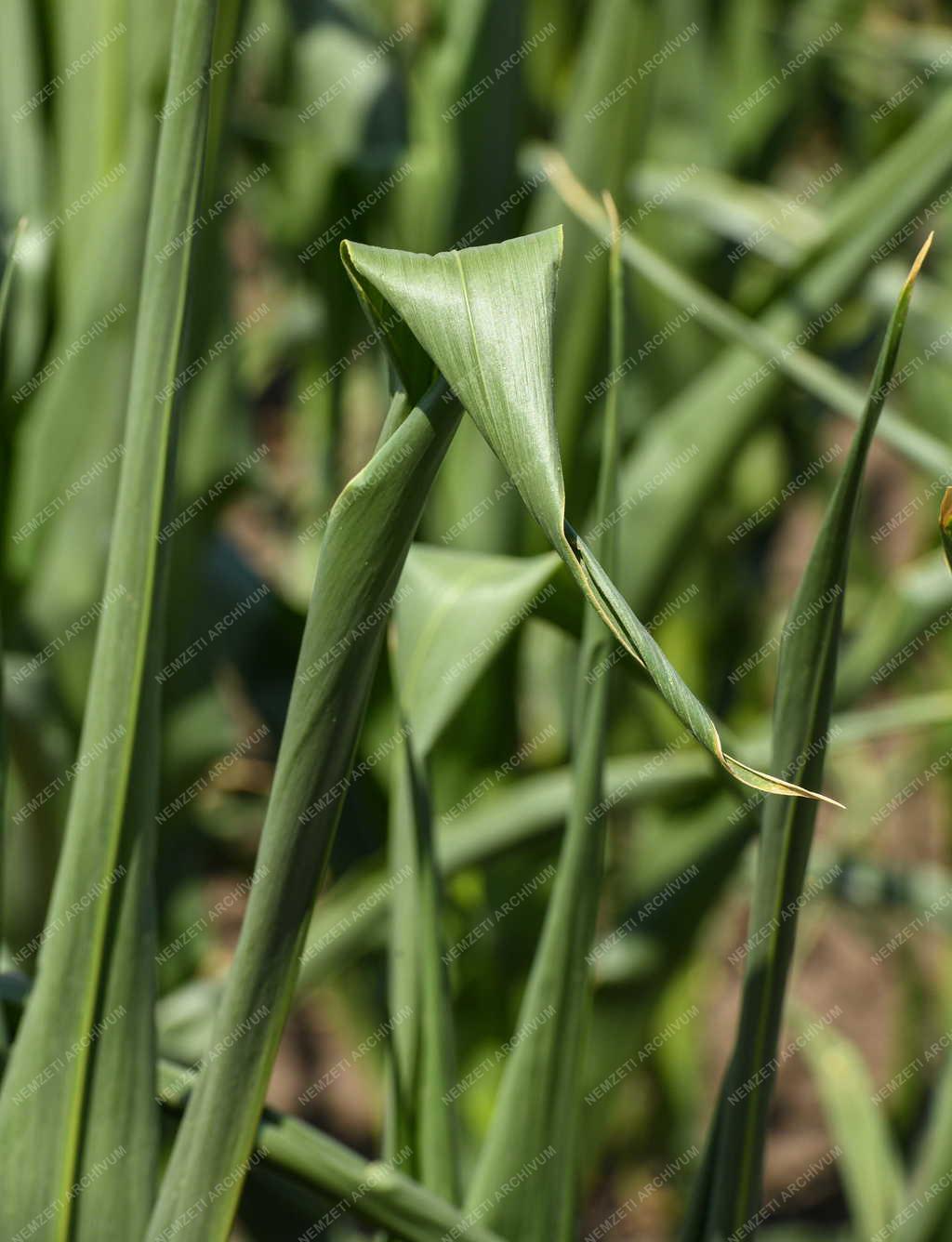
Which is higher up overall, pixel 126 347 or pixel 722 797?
pixel 126 347

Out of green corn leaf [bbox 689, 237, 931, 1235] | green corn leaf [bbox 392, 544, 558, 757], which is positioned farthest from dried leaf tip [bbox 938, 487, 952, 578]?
green corn leaf [bbox 392, 544, 558, 757]

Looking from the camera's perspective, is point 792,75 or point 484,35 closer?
point 484,35

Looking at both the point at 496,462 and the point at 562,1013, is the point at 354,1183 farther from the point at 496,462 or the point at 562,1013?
the point at 496,462

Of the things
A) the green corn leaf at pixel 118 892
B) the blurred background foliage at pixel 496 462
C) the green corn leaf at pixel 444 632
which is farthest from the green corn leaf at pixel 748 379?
the green corn leaf at pixel 118 892

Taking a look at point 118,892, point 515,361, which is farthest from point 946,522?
point 118,892

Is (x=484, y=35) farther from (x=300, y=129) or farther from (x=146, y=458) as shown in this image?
(x=146, y=458)

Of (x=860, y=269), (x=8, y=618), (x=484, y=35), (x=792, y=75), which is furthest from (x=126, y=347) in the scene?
(x=792, y=75)
